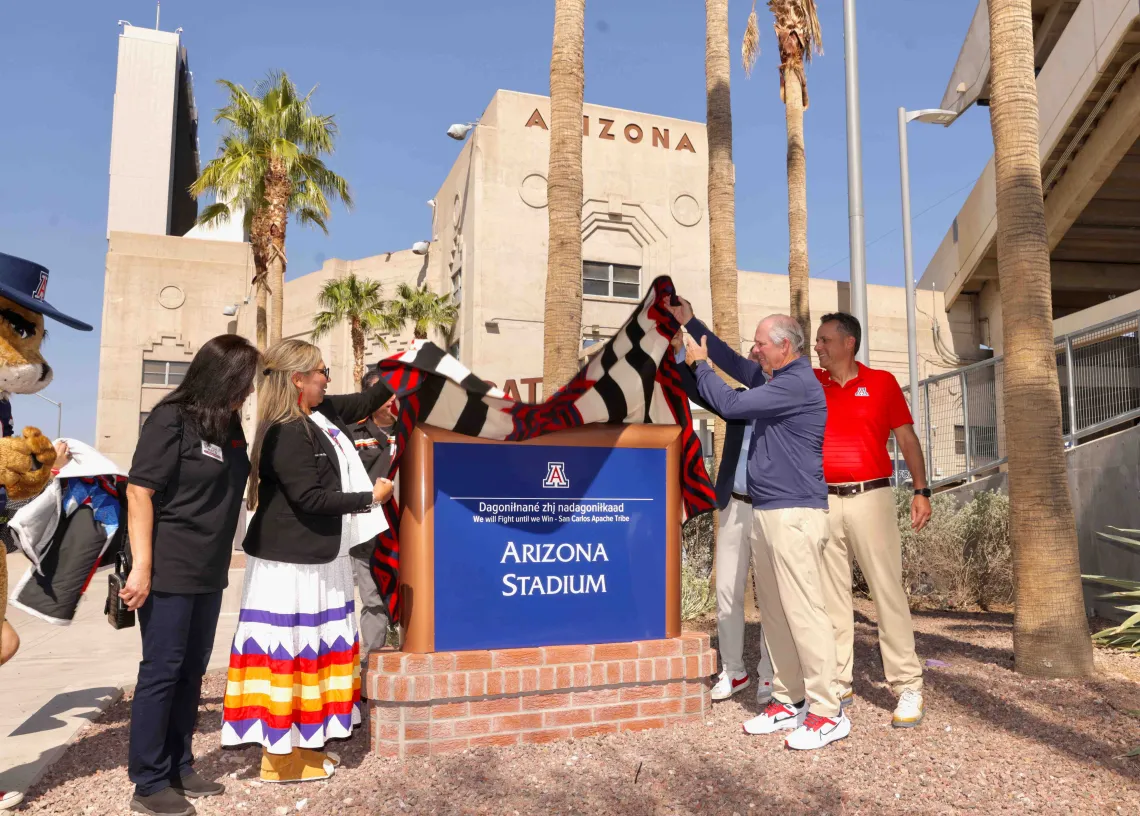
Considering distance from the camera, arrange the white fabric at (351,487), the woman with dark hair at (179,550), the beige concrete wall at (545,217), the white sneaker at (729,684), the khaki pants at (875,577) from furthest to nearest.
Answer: the beige concrete wall at (545,217), the white sneaker at (729,684), the khaki pants at (875,577), the white fabric at (351,487), the woman with dark hair at (179,550)

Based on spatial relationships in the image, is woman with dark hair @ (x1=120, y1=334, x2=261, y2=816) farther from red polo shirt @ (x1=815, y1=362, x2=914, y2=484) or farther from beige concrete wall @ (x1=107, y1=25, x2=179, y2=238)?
beige concrete wall @ (x1=107, y1=25, x2=179, y2=238)

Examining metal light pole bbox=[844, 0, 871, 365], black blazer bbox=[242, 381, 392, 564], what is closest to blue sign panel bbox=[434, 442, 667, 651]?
black blazer bbox=[242, 381, 392, 564]

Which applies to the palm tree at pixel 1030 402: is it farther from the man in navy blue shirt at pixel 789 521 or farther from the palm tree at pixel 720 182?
the palm tree at pixel 720 182

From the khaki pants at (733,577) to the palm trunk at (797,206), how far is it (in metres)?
10.7

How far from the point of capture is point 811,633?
4305 millimetres

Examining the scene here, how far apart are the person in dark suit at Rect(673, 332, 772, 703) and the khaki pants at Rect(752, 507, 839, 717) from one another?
661 mm

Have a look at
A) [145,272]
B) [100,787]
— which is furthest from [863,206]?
[145,272]

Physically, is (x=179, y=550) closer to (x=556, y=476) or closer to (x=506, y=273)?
(x=556, y=476)

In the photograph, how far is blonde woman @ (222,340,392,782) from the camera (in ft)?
12.0

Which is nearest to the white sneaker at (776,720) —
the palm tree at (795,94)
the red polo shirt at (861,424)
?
the red polo shirt at (861,424)

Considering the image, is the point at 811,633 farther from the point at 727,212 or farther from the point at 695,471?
the point at 727,212

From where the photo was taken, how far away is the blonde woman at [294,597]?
3668 millimetres

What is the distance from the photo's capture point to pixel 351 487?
3.97 m

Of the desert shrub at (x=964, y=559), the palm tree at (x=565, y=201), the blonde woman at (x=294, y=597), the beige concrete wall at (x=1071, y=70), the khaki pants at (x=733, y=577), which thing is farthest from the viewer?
the beige concrete wall at (x=1071, y=70)
